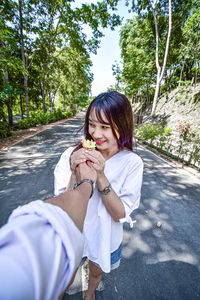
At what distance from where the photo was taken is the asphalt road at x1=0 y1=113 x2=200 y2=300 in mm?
1701

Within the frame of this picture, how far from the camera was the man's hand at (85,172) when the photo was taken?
2.83ft

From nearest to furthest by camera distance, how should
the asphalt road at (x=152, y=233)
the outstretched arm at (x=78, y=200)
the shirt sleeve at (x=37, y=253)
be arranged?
the shirt sleeve at (x=37, y=253)
the outstretched arm at (x=78, y=200)
the asphalt road at (x=152, y=233)

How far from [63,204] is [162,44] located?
17160mm

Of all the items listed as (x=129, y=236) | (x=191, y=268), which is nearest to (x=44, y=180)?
(x=129, y=236)

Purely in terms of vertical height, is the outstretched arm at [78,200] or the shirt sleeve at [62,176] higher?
the outstretched arm at [78,200]

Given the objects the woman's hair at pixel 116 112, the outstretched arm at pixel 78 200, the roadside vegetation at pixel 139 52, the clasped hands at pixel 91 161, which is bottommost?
the outstretched arm at pixel 78 200

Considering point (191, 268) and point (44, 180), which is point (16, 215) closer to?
point (191, 268)

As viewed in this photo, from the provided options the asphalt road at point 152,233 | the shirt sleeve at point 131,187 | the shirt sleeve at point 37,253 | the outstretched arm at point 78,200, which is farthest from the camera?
the asphalt road at point 152,233

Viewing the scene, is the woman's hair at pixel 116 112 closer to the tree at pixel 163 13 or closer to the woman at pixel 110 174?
the woman at pixel 110 174

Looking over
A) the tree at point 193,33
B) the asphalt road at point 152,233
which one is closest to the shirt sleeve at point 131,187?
the asphalt road at point 152,233

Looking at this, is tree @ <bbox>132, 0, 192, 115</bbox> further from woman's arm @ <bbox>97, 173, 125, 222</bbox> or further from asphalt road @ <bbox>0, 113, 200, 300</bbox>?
woman's arm @ <bbox>97, 173, 125, 222</bbox>

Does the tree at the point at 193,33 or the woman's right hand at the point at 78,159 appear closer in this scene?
the woman's right hand at the point at 78,159

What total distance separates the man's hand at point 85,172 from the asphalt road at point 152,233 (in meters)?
1.77

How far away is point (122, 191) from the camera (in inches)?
43.1
